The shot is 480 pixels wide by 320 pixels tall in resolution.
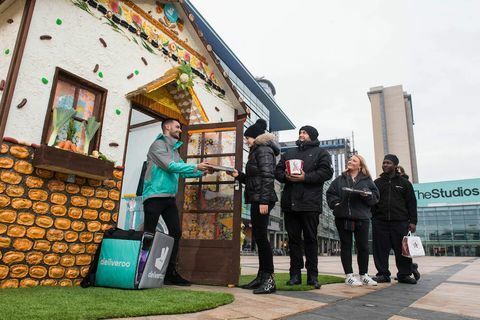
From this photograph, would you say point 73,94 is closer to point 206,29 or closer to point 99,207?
point 99,207

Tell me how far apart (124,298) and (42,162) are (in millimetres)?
1750

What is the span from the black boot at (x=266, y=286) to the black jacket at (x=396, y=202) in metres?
2.83

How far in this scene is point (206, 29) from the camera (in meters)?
25.1

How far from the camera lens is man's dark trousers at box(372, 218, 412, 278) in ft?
18.1

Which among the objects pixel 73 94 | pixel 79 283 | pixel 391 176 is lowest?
pixel 79 283

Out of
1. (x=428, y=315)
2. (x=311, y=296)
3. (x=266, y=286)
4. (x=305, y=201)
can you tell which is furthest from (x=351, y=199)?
(x=428, y=315)

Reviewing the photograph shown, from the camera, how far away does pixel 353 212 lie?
16.0ft

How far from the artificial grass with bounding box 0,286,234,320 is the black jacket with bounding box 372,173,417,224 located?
359 cm

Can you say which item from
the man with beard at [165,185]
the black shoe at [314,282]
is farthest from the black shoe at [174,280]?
the black shoe at [314,282]

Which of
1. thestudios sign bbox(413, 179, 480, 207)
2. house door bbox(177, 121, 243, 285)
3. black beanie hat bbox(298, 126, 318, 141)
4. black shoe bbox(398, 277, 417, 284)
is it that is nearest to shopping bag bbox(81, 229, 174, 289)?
house door bbox(177, 121, 243, 285)

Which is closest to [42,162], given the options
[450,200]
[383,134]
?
[450,200]

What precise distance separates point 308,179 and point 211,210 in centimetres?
156

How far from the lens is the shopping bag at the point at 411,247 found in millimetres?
5113

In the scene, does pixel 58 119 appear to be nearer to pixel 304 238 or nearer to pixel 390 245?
pixel 304 238
